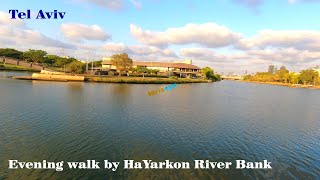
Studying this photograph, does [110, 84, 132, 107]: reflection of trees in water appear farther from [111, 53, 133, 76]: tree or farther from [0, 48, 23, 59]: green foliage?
[0, 48, 23, 59]: green foliage

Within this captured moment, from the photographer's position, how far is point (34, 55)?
468 feet

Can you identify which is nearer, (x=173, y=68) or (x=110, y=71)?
(x=110, y=71)

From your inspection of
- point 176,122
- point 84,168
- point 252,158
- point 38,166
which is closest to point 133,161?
point 84,168

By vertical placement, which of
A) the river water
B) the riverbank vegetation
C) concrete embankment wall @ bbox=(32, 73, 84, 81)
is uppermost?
the riverbank vegetation

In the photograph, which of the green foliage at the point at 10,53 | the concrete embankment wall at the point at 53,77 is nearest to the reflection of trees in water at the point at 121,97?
the concrete embankment wall at the point at 53,77

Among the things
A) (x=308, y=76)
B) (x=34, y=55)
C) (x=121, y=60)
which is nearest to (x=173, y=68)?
(x=121, y=60)

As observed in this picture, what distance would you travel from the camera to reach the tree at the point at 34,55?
469ft

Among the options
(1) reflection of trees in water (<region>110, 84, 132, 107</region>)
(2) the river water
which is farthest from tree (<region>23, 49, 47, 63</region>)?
(2) the river water

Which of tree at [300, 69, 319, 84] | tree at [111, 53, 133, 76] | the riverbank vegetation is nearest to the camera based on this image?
the riverbank vegetation

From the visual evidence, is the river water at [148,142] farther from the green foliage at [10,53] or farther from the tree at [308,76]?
the tree at [308,76]

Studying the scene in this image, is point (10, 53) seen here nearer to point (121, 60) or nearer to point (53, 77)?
point (121, 60)

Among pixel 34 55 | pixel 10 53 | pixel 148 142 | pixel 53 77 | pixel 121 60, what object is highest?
pixel 10 53

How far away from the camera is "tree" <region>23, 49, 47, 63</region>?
5630 inches

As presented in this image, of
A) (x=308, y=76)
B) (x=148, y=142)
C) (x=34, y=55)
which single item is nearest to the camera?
(x=148, y=142)
